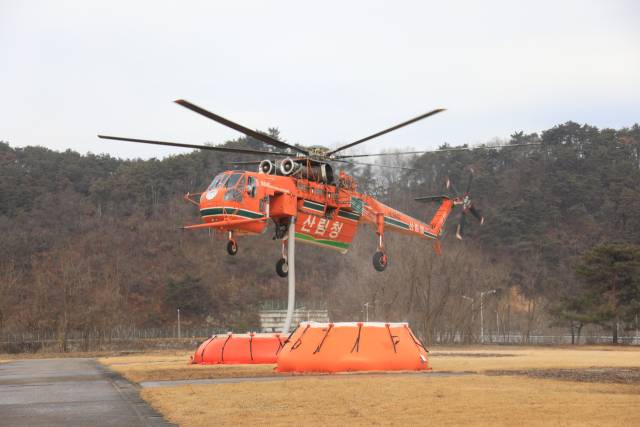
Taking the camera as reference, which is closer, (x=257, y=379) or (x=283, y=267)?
(x=257, y=379)

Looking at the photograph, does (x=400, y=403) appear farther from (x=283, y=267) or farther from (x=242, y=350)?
(x=283, y=267)

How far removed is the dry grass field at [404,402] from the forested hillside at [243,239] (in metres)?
60.2

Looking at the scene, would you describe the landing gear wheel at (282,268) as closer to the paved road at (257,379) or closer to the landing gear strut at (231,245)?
the landing gear strut at (231,245)

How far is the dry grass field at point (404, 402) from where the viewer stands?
8.35m

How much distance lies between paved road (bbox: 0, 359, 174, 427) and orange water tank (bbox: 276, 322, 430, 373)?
4.46m

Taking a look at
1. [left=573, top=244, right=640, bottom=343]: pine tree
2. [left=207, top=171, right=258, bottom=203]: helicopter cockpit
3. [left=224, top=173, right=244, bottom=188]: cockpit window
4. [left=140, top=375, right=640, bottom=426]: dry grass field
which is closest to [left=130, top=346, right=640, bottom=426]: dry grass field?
[left=140, top=375, right=640, bottom=426]: dry grass field

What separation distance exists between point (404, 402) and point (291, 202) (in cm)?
1304

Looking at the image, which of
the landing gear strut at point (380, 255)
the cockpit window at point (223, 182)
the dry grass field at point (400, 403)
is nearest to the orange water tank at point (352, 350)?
the dry grass field at point (400, 403)

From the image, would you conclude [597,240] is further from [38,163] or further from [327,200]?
[38,163]

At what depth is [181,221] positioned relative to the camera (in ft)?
327

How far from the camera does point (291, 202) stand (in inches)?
875

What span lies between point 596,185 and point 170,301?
71.9 m

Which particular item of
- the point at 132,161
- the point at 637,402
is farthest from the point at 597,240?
the point at 637,402

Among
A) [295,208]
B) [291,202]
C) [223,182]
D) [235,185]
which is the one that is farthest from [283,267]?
[223,182]
